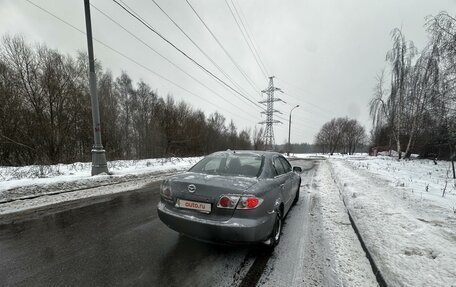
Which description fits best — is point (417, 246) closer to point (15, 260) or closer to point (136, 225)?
point (136, 225)

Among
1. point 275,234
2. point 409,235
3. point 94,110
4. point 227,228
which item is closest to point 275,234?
point 275,234

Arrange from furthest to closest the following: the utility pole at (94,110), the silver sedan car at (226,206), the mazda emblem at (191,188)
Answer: the utility pole at (94,110) → the mazda emblem at (191,188) → the silver sedan car at (226,206)

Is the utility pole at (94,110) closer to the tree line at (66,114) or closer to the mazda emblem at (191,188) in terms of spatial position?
the tree line at (66,114)

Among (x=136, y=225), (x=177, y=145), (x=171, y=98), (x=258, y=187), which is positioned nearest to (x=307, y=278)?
(x=258, y=187)

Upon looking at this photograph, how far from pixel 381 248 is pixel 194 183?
9.63ft

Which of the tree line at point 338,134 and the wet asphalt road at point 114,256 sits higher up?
the tree line at point 338,134

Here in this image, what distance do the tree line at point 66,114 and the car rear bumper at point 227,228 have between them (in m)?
13.7

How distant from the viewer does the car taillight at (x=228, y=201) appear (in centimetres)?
288

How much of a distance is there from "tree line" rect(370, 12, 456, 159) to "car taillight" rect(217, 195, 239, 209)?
14.3 metres

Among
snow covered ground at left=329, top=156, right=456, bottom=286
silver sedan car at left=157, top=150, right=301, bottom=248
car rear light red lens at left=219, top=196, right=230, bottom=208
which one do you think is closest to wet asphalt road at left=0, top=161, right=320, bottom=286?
silver sedan car at left=157, top=150, right=301, bottom=248

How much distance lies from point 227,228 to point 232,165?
1.35 metres

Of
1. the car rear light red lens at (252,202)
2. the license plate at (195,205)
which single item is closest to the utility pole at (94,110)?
the license plate at (195,205)

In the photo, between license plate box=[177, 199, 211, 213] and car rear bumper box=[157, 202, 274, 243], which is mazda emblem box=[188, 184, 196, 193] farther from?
car rear bumper box=[157, 202, 274, 243]

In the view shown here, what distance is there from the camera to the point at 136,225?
4266 millimetres
